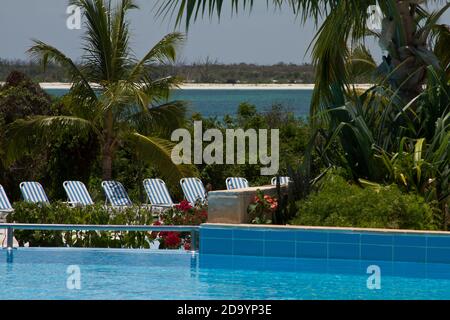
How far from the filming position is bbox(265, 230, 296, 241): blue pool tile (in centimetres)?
1195

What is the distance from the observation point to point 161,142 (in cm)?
1906

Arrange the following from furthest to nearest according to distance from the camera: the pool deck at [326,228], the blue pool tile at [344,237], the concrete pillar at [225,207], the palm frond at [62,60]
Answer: the palm frond at [62,60]
the concrete pillar at [225,207]
the blue pool tile at [344,237]
the pool deck at [326,228]

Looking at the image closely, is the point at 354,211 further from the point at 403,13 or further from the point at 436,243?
the point at 403,13

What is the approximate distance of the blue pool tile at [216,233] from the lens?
12273 millimetres

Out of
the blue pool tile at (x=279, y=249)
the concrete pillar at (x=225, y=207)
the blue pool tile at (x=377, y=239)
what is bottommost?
the blue pool tile at (x=279, y=249)

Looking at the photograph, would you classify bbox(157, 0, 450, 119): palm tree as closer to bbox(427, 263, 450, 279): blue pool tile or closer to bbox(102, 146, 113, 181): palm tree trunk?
bbox(427, 263, 450, 279): blue pool tile

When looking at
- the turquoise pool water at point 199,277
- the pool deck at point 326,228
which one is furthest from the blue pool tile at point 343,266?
the pool deck at point 326,228

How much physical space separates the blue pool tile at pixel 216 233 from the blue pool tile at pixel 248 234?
2.8 inches

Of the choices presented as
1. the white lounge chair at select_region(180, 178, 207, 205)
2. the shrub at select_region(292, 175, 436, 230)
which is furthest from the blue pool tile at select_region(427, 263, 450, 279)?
the white lounge chair at select_region(180, 178, 207, 205)

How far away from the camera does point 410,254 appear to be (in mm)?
11438

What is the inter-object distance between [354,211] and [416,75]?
8.29ft

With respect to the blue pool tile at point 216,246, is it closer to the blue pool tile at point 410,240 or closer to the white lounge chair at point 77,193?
the blue pool tile at point 410,240

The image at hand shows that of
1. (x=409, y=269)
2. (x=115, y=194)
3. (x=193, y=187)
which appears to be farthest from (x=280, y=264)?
(x=115, y=194)

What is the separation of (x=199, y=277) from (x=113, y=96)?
26.3 feet
